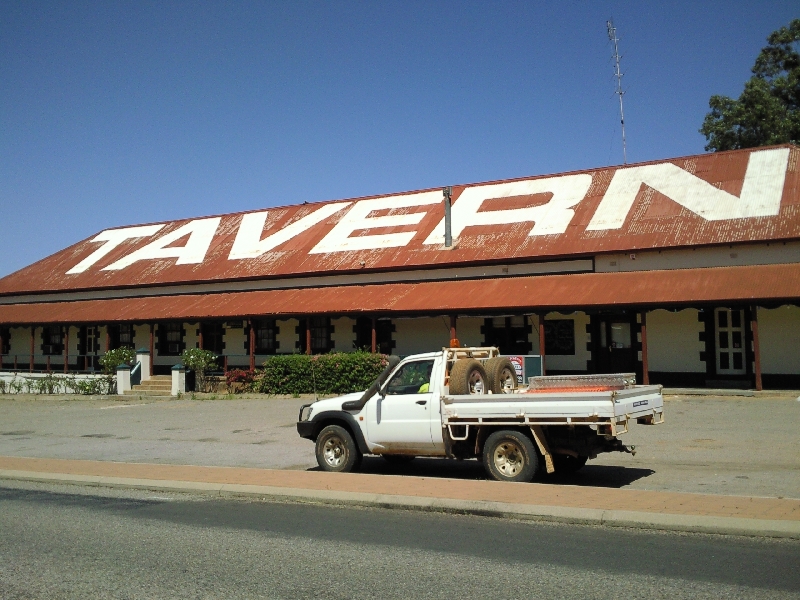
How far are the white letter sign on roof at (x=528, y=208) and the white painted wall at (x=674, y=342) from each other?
5.24 metres

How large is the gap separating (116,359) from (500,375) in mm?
25752

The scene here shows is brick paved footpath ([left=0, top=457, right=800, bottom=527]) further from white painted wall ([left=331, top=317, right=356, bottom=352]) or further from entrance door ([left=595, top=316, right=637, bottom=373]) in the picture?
white painted wall ([left=331, top=317, right=356, bottom=352])

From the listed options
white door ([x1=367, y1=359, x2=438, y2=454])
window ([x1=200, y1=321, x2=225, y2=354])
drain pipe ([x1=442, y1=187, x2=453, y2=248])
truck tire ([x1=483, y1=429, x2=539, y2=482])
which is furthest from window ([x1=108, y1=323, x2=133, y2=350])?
truck tire ([x1=483, y1=429, x2=539, y2=482])

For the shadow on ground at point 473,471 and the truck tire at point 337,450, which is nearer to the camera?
the shadow on ground at point 473,471

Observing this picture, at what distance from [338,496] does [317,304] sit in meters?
20.8

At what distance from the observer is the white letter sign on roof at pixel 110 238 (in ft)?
139

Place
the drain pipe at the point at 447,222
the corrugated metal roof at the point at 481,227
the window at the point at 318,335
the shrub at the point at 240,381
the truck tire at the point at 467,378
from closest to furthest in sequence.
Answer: the truck tire at the point at 467,378, the corrugated metal roof at the point at 481,227, the shrub at the point at 240,381, the drain pipe at the point at 447,222, the window at the point at 318,335

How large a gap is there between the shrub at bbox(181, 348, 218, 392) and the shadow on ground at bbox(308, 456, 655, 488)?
59.1 ft

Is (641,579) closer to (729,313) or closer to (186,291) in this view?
(729,313)

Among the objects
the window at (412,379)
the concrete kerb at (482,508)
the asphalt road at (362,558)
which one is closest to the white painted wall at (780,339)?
the window at (412,379)

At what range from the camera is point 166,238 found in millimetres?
42312

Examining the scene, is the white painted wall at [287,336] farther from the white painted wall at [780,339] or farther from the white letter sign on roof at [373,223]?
→ the white painted wall at [780,339]

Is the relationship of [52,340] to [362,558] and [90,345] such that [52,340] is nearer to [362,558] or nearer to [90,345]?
[90,345]

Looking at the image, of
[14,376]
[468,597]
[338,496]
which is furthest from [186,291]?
[468,597]
